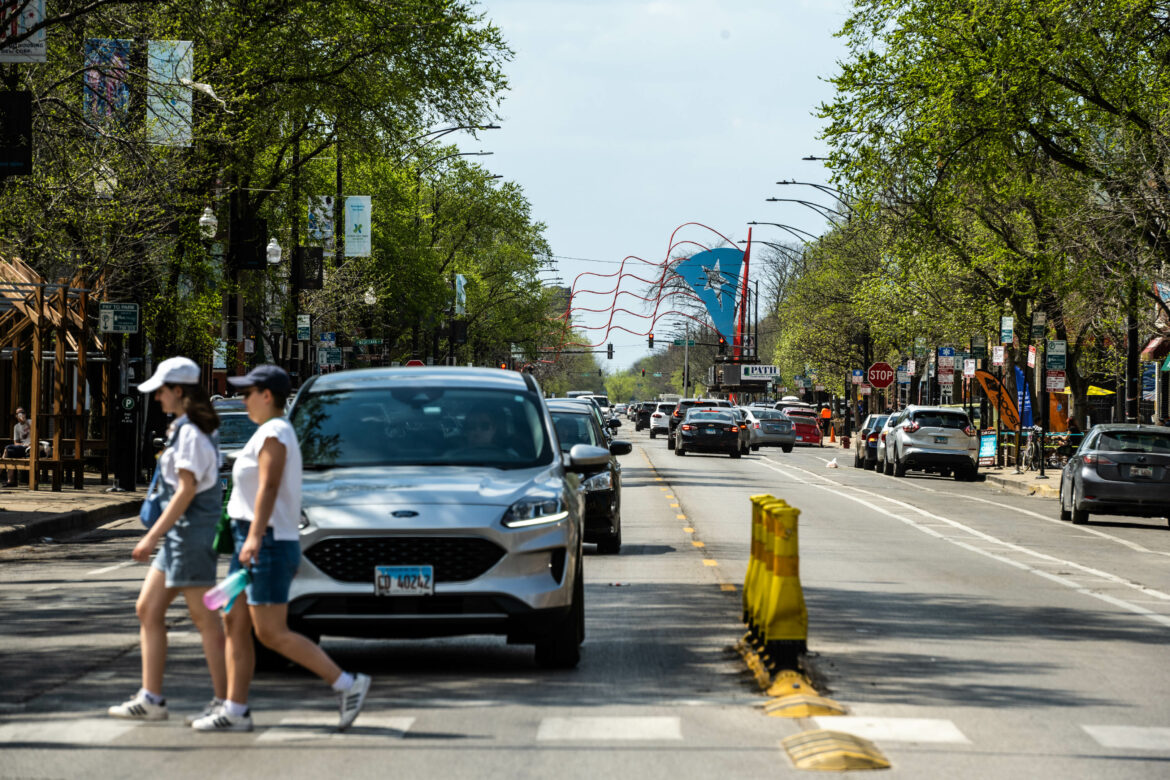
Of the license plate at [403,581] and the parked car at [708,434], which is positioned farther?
the parked car at [708,434]

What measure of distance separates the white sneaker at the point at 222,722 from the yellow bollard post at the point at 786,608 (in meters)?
3.02

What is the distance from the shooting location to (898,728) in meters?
8.34

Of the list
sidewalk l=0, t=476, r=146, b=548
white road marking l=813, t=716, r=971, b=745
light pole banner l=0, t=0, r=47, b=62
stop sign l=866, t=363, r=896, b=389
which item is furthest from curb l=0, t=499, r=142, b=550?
stop sign l=866, t=363, r=896, b=389

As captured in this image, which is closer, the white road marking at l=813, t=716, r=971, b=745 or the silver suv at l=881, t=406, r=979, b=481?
the white road marking at l=813, t=716, r=971, b=745

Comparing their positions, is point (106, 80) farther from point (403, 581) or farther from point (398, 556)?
point (403, 581)

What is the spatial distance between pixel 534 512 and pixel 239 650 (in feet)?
8.06

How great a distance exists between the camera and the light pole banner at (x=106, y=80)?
76.1ft

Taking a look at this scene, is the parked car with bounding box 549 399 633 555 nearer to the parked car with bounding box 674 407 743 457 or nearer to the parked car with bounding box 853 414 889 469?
the parked car with bounding box 853 414 889 469

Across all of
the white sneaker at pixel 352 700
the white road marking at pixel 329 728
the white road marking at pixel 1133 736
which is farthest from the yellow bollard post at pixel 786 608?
the white sneaker at pixel 352 700

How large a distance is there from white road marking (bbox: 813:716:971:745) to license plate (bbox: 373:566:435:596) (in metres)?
2.30

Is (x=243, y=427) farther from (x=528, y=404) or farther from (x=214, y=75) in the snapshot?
(x=528, y=404)

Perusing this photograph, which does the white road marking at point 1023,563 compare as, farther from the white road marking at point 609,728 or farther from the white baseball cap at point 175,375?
the white baseball cap at point 175,375

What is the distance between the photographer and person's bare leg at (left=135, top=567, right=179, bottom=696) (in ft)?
26.5

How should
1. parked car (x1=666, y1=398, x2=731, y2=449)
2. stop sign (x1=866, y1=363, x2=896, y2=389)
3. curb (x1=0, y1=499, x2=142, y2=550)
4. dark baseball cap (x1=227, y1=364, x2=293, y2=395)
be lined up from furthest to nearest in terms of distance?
parked car (x1=666, y1=398, x2=731, y2=449) < stop sign (x1=866, y1=363, x2=896, y2=389) < curb (x1=0, y1=499, x2=142, y2=550) < dark baseball cap (x1=227, y1=364, x2=293, y2=395)
